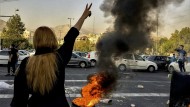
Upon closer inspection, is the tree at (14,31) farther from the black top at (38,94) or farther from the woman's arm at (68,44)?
the black top at (38,94)

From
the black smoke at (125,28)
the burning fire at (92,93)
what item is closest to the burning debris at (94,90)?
the burning fire at (92,93)

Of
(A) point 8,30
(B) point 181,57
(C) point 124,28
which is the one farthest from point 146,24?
(A) point 8,30

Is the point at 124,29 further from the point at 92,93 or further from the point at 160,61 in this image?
the point at 160,61

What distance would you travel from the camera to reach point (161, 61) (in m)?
27.6

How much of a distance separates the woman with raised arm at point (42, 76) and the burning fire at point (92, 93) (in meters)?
2.42

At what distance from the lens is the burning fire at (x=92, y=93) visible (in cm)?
563

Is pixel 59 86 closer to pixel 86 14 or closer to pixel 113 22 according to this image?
pixel 86 14

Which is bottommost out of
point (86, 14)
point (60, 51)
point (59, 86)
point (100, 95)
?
point (100, 95)

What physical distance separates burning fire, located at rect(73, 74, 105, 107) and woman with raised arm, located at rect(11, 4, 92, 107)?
7.93 ft

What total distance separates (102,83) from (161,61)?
71.2ft

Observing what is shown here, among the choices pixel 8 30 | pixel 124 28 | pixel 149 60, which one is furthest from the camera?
pixel 8 30

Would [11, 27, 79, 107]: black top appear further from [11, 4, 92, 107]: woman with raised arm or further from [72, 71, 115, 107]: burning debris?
[72, 71, 115, 107]: burning debris

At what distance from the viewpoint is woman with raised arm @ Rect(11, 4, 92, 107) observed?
3.03 meters

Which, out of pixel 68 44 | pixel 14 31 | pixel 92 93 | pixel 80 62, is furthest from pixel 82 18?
pixel 14 31
